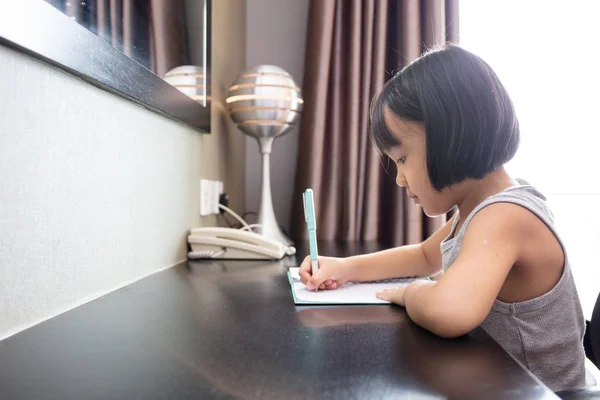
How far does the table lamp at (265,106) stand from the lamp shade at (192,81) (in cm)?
16

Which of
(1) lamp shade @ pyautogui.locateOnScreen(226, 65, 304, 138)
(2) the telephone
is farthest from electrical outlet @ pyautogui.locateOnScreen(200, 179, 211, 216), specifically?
(1) lamp shade @ pyautogui.locateOnScreen(226, 65, 304, 138)

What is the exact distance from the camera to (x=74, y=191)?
0.65 m

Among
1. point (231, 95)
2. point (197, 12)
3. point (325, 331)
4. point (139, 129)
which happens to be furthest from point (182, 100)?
point (325, 331)

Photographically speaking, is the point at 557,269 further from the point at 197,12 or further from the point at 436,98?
the point at 197,12

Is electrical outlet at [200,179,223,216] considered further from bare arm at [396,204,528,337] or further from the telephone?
bare arm at [396,204,528,337]

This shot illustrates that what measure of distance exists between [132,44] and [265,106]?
690 mm

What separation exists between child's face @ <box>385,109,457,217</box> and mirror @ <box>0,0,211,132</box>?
44 cm

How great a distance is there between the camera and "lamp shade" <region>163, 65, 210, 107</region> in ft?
3.61

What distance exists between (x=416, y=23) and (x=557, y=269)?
51.1 inches

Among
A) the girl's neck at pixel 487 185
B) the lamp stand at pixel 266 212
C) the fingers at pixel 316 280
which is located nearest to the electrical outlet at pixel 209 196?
the lamp stand at pixel 266 212

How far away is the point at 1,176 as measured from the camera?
1.65 ft

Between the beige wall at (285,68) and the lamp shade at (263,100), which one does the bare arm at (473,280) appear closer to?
the lamp shade at (263,100)

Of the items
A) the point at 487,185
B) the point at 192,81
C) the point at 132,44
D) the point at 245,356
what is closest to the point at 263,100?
the point at 192,81

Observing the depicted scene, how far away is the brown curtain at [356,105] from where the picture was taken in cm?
181
